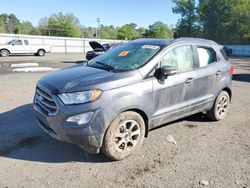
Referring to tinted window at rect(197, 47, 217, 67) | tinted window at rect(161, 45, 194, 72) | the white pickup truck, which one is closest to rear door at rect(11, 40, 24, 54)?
the white pickup truck

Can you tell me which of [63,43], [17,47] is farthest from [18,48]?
[63,43]

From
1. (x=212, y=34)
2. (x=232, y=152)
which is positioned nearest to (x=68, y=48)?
(x=232, y=152)

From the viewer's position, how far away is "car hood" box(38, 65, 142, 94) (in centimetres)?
356

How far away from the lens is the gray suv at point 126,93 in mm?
3486

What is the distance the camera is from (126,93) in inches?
147

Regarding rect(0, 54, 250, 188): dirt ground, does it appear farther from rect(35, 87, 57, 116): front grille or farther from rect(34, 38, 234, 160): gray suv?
rect(35, 87, 57, 116): front grille

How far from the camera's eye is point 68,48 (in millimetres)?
38750

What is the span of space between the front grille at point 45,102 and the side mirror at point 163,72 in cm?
168

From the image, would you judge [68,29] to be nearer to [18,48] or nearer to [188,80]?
[18,48]

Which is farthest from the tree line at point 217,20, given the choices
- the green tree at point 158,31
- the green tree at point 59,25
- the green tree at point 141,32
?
the green tree at point 59,25

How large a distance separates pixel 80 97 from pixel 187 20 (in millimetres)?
74041

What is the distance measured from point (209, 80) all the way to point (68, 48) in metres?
35.8

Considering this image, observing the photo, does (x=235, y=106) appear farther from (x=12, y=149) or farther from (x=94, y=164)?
(x=12, y=149)

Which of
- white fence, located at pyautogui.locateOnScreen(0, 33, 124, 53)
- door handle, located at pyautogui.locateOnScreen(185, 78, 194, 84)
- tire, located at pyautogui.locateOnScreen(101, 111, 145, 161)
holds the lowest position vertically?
tire, located at pyautogui.locateOnScreen(101, 111, 145, 161)
